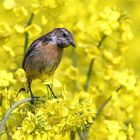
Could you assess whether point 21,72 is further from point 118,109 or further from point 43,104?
point 118,109

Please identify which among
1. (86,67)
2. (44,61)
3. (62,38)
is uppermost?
(86,67)

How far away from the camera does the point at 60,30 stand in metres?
5.86

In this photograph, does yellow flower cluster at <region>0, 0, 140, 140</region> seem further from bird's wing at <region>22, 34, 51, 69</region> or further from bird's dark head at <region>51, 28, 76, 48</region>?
bird's dark head at <region>51, 28, 76, 48</region>

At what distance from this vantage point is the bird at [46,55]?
5785mm

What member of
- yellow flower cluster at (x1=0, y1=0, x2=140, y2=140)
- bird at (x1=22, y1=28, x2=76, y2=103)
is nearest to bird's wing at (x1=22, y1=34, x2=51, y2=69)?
bird at (x1=22, y1=28, x2=76, y2=103)

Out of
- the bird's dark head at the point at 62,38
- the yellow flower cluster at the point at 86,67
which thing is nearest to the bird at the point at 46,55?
the bird's dark head at the point at 62,38

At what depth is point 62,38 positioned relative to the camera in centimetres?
579

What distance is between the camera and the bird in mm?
5785

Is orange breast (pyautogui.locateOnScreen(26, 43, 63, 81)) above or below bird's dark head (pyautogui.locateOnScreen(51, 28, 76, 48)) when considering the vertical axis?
below

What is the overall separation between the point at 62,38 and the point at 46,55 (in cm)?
17

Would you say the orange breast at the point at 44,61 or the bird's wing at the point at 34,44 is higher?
the bird's wing at the point at 34,44

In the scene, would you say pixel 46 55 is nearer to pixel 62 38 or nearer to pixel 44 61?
pixel 44 61

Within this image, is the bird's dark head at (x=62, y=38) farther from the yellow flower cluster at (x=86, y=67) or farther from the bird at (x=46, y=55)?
Result: the yellow flower cluster at (x=86, y=67)

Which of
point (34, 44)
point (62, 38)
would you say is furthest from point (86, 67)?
point (62, 38)
